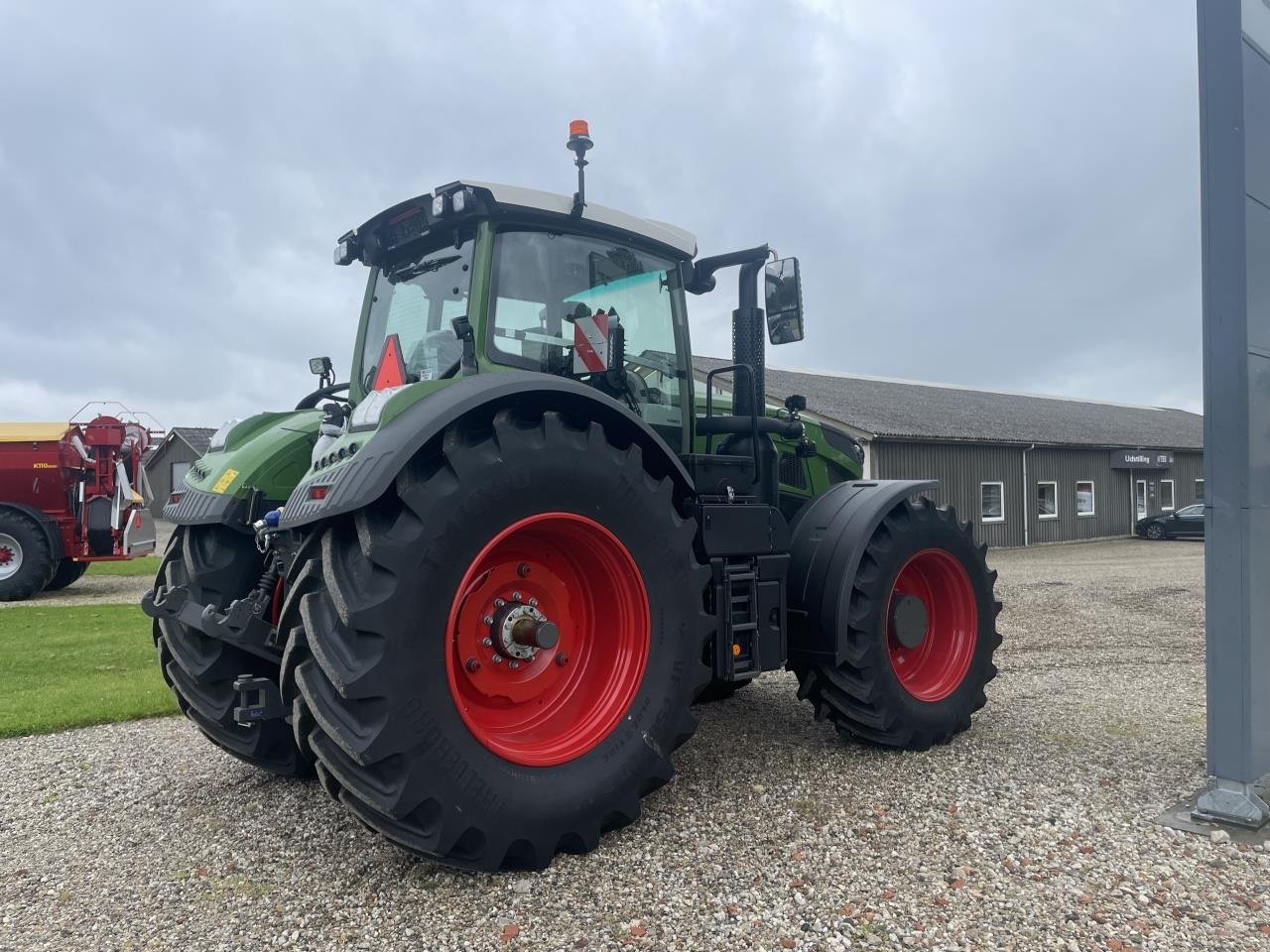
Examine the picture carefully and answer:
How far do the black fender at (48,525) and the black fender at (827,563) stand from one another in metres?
13.2

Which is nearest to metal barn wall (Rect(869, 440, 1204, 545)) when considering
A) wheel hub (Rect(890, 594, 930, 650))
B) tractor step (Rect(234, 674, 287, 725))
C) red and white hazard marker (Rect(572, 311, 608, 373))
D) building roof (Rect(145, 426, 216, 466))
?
wheel hub (Rect(890, 594, 930, 650))

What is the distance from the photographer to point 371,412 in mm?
3324

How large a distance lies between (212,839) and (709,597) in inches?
90.6

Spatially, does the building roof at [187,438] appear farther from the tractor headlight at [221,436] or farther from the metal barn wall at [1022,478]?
the tractor headlight at [221,436]

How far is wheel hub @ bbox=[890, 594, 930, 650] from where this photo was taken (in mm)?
4879

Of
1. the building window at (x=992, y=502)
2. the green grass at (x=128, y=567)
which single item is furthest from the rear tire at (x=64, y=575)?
the building window at (x=992, y=502)

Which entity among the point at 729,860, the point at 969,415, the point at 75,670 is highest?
the point at 969,415

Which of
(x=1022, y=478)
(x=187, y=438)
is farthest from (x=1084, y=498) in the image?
(x=187, y=438)

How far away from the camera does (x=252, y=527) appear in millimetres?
4176

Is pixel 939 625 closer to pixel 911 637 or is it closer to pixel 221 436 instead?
pixel 911 637

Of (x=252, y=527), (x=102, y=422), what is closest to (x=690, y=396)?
(x=252, y=527)

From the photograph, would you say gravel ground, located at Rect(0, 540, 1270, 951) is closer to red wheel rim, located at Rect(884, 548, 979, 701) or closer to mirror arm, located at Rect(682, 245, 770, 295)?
red wheel rim, located at Rect(884, 548, 979, 701)

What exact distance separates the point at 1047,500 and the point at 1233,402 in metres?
24.0

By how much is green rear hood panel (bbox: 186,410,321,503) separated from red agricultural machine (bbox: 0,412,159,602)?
1116 centimetres
